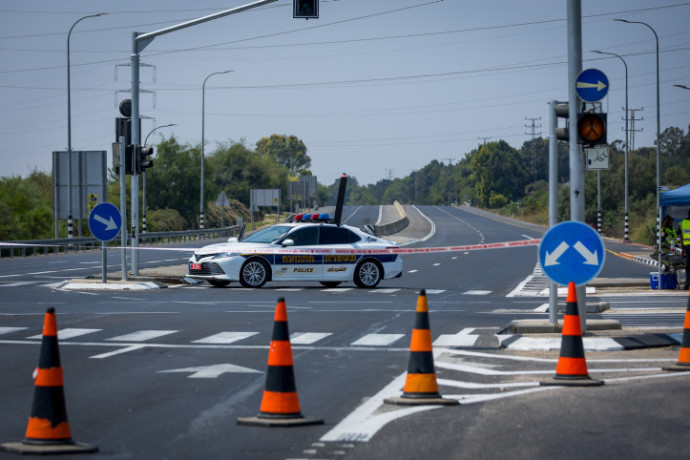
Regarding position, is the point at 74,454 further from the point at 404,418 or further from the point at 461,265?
the point at 461,265

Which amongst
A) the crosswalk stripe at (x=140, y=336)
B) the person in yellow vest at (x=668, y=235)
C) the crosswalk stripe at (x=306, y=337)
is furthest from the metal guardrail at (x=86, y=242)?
the crosswalk stripe at (x=306, y=337)

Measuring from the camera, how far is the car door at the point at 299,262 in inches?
1001

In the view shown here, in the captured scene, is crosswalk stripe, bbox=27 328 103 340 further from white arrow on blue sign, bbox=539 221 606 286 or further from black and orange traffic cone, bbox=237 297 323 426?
black and orange traffic cone, bbox=237 297 323 426

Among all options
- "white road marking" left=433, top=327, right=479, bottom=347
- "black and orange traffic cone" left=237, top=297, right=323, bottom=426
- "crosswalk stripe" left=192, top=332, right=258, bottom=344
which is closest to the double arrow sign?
"white road marking" left=433, top=327, right=479, bottom=347

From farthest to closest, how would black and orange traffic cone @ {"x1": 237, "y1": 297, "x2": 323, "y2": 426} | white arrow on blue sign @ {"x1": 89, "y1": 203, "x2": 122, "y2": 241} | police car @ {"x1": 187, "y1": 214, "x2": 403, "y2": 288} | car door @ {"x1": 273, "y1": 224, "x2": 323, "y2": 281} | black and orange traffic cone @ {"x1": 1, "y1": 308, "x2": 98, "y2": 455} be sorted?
car door @ {"x1": 273, "y1": 224, "x2": 323, "y2": 281}, police car @ {"x1": 187, "y1": 214, "x2": 403, "y2": 288}, white arrow on blue sign @ {"x1": 89, "y1": 203, "x2": 122, "y2": 241}, black and orange traffic cone @ {"x1": 237, "y1": 297, "x2": 323, "y2": 426}, black and orange traffic cone @ {"x1": 1, "y1": 308, "x2": 98, "y2": 455}

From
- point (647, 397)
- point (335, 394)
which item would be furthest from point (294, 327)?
point (647, 397)

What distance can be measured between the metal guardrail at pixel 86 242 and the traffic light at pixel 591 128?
25170 mm

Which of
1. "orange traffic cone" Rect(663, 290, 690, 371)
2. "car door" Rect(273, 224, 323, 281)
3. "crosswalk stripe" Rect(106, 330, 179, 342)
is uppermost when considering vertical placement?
"car door" Rect(273, 224, 323, 281)

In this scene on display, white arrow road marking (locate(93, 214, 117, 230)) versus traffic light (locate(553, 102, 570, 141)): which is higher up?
traffic light (locate(553, 102, 570, 141))

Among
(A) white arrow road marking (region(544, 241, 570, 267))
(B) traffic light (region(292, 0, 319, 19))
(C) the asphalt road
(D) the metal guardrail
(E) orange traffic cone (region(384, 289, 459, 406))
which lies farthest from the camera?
(D) the metal guardrail

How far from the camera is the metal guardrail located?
45.3 meters

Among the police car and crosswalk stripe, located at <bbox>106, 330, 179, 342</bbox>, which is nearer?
crosswalk stripe, located at <bbox>106, 330, 179, 342</bbox>

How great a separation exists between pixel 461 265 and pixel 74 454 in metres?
33.3

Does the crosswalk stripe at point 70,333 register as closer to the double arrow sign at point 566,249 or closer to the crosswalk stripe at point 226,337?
the crosswalk stripe at point 226,337
